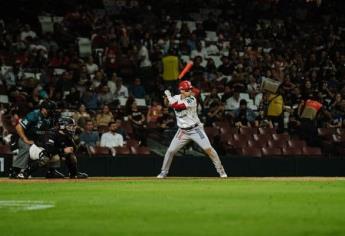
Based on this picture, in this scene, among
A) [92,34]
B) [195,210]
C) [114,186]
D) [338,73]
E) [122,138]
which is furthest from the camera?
[338,73]

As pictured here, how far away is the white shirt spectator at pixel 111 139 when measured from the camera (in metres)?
22.6

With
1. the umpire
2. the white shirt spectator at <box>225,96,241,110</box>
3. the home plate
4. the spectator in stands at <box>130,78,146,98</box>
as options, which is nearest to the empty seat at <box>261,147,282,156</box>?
the white shirt spectator at <box>225,96,241,110</box>

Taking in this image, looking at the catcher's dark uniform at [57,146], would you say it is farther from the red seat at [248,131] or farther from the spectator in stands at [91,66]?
the red seat at [248,131]

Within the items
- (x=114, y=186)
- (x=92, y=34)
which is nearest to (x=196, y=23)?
(x=92, y=34)

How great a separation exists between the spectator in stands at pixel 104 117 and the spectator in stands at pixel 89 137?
36 centimetres

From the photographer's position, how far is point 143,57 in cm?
2738

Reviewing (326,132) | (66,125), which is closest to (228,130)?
(326,132)

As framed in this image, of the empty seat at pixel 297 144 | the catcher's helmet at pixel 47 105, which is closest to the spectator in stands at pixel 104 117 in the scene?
the catcher's helmet at pixel 47 105

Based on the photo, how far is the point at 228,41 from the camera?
30.5 meters

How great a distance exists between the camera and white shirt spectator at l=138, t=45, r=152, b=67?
2734 centimetres

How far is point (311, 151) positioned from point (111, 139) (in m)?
6.28

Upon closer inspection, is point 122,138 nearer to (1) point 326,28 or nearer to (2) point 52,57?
(2) point 52,57

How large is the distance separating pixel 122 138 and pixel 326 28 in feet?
43.3

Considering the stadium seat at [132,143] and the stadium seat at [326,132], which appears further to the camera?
the stadium seat at [326,132]
